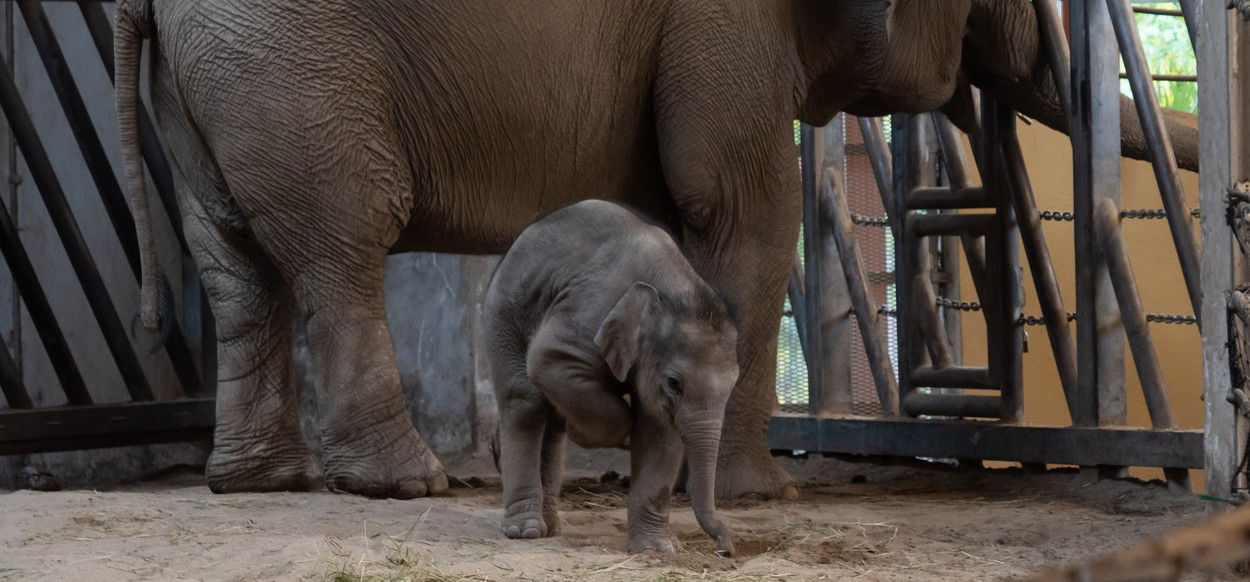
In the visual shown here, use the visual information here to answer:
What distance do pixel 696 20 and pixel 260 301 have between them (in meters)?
1.77

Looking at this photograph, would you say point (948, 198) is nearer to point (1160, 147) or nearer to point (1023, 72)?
point (1023, 72)

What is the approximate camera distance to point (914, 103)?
5727 millimetres

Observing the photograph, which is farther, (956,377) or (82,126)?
(82,126)

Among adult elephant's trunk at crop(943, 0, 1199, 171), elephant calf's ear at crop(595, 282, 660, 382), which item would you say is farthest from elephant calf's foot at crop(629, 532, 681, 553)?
adult elephant's trunk at crop(943, 0, 1199, 171)

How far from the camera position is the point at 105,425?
662 centimetres

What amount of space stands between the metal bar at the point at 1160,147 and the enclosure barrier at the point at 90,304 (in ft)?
14.1

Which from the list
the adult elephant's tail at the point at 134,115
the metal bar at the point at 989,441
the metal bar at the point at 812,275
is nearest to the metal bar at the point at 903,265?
the metal bar at the point at 989,441

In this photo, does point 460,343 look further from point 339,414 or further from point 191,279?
point 339,414

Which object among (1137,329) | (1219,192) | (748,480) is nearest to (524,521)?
(748,480)

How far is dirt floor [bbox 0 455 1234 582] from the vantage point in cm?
338

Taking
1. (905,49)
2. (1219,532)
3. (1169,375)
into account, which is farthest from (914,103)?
(1219,532)

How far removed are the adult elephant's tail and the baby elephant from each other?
180cm

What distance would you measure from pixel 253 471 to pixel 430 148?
124cm

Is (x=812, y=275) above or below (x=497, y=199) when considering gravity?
below
